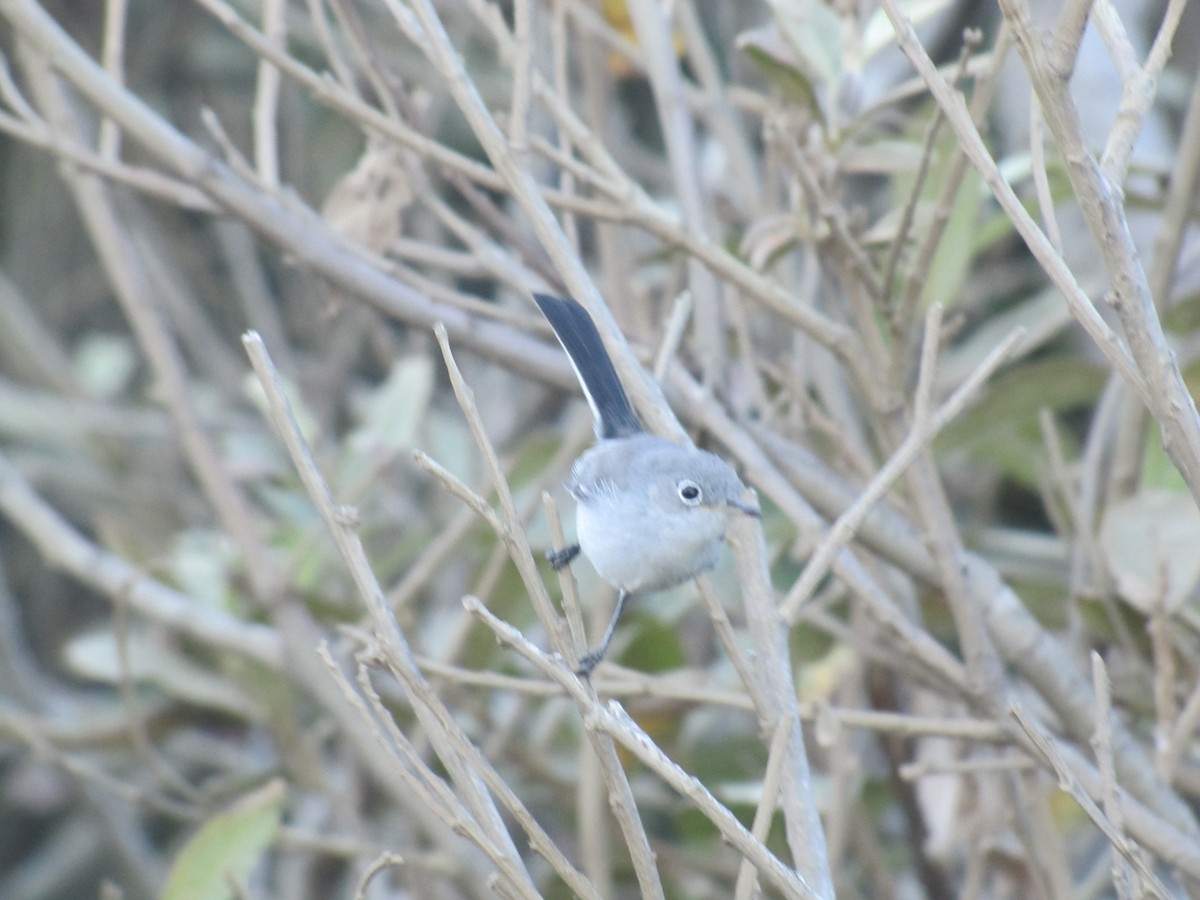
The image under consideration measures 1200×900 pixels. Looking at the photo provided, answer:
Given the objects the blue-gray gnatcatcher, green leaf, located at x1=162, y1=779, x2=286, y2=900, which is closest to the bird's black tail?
the blue-gray gnatcatcher

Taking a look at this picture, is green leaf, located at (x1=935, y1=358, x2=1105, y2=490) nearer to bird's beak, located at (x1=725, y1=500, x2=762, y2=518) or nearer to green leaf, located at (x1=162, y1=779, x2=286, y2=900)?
bird's beak, located at (x1=725, y1=500, x2=762, y2=518)

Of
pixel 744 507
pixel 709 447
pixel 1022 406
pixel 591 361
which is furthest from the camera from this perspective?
pixel 1022 406

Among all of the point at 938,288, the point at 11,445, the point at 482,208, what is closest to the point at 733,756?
the point at 938,288

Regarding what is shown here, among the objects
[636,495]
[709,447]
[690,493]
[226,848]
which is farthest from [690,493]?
[226,848]

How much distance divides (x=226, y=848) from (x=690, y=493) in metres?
1.02

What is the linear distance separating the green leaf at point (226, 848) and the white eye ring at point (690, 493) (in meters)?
0.87

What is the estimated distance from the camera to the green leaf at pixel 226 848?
6.79 feet

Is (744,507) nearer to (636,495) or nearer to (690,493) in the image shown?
(690,493)

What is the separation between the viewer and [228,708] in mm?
2895

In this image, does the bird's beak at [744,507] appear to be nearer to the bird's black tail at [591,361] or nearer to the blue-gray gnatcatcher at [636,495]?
the blue-gray gnatcatcher at [636,495]

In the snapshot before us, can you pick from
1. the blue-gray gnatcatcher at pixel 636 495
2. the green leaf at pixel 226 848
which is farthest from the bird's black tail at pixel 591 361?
the green leaf at pixel 226 848

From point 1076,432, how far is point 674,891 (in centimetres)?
183

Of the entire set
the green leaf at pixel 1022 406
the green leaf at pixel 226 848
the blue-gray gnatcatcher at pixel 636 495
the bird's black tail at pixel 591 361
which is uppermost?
the bird's black tail at pixel 591 361

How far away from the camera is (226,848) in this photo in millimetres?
2143
